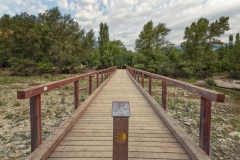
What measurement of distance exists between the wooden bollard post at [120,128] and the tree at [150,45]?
104 feet

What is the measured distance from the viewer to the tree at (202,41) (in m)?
31.5

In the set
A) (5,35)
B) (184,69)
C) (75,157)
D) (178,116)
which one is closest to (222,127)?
(178,116)

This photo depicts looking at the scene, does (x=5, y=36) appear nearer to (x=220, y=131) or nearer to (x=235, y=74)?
(x=220, y=131)

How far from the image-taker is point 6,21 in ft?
115

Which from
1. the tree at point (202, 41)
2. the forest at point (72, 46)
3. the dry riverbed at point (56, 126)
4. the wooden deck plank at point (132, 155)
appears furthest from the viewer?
the tree at point (202, 41)

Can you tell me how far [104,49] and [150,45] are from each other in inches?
597

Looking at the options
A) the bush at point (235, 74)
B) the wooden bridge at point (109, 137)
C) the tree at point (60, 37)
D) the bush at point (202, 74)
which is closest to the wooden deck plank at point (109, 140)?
the wooden bridge at point (109, 137)

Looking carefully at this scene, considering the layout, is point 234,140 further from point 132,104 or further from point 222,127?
point 132,104

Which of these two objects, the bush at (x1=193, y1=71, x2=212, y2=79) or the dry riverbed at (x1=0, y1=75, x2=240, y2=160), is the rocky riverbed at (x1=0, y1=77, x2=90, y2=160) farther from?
the bush at (x1=193, y1=71, x2=212, y2=79)

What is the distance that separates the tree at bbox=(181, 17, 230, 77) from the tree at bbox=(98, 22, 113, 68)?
19.3 meters

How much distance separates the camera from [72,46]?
3025 centimetres

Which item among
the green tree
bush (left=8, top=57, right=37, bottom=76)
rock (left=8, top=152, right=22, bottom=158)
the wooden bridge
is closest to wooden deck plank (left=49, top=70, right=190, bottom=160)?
the wooden bridge

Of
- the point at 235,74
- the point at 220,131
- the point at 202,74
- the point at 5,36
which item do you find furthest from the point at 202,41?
the point at 5,36

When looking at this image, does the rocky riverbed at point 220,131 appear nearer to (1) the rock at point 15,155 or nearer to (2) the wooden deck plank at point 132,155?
(2) the wooden deck plank at point 132,155
